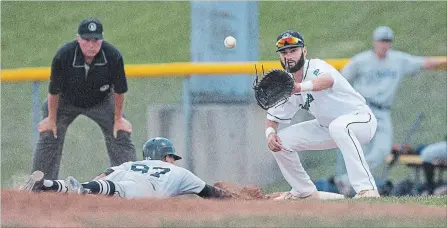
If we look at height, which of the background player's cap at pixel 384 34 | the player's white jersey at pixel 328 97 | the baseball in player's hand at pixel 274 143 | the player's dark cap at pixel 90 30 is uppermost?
the player's dark cap at pixel 90 30

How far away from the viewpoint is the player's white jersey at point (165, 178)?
357 inches

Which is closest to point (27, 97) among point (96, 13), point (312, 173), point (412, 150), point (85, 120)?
point (85, 120)

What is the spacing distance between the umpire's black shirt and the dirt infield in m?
3.09

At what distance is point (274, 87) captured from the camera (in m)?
9.52

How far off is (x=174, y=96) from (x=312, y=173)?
5.58 feet

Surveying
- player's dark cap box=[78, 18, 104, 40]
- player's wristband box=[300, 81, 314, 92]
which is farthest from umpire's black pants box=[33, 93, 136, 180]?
player's wristband box=[300, 81, 314, 92]

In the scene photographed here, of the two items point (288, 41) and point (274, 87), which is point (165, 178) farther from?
point (288, 41)

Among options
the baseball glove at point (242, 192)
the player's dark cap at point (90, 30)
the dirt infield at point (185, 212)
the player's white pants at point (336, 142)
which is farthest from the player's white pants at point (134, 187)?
the player's dark cap at point (90, 30)

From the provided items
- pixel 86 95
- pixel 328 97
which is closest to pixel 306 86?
pixel 328 97

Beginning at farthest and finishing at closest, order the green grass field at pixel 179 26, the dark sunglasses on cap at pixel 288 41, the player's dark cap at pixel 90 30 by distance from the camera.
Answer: the green grass field at pixel 179 26 → the player's dark cap at pixel 90 30 → the dark sunglasses on cap at pixel 288 41

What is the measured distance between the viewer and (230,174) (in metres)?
12.9

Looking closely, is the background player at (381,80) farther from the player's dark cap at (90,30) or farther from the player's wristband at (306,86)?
the player's wristband at (306,86)

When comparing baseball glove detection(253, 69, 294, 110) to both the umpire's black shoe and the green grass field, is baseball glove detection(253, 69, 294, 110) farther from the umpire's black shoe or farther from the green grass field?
the green grass field

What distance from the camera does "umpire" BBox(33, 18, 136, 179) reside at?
1109cm
